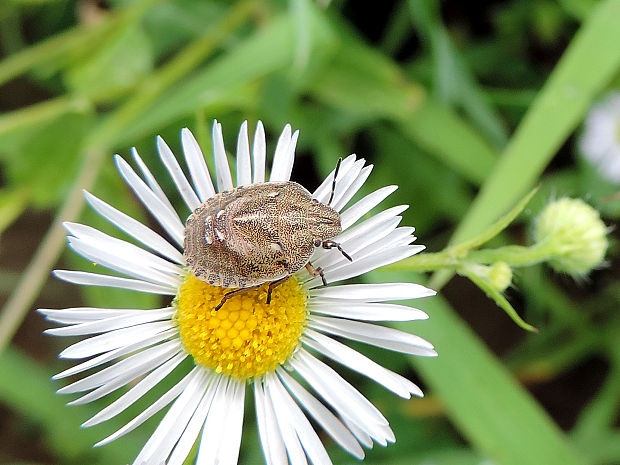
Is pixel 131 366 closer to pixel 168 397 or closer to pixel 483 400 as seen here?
pixel 168 397

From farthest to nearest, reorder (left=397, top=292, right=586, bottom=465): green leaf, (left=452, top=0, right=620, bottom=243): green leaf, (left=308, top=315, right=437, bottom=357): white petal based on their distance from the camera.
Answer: (left=452, top=0, right=620, bottom=243): green leaf → (left=397, top=292, right=586, bottom=465): green leaf → (left=308, top=315, right=437, bottom=357): white petal

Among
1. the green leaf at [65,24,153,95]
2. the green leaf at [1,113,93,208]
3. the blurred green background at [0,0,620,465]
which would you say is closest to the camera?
the blurred green background at [0,0,620,465]

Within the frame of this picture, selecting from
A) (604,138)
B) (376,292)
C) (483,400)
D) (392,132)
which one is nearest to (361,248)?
(376,292)

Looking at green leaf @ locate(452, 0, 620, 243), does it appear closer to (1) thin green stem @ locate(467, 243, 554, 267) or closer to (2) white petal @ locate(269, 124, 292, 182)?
(1) thin green stem @ locate(467, 243, 554, 267)

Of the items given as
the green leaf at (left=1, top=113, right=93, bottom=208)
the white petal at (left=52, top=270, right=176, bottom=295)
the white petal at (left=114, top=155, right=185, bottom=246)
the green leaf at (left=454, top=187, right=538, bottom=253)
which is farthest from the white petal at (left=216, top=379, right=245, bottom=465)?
the green leaf at (left=1, top=113, right=93, bottom=208)

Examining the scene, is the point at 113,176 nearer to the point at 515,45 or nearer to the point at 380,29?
the point at 380,29

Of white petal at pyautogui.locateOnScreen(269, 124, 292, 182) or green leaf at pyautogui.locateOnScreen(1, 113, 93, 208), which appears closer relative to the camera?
white petal at pyautogui.locateOnScreen(269, 124, 292, 182)

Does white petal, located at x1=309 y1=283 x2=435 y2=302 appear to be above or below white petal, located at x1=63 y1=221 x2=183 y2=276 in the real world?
below

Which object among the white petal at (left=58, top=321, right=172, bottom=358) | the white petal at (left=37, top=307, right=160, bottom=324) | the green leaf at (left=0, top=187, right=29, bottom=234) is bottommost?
the white petal at (left=58, top=321, right=172, bottom=358)
